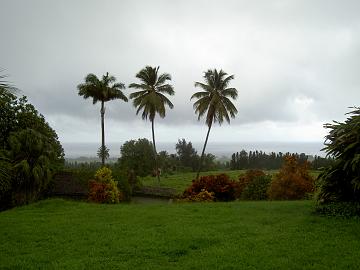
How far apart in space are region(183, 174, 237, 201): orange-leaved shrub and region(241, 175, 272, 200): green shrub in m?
0.94

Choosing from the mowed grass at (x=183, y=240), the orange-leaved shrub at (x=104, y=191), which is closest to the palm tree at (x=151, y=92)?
the orange-leaved shrub at (x=104, y=191)

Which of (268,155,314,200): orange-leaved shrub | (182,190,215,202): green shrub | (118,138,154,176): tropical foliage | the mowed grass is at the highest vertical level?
(118,138,154,176): tropical foliage

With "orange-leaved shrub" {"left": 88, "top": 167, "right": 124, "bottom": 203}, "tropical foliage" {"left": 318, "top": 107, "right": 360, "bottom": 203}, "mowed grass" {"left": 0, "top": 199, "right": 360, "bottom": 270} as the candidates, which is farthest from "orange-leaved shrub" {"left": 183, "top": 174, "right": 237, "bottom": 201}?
"tropical foliage" {"left": 318, "top": 107, "right": 360, "bottom": 203}

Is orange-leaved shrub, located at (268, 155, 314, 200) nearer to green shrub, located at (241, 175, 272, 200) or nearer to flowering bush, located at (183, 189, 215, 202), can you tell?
green shrub, located at (241, 175, 272, 200)

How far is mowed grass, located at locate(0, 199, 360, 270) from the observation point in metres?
8.28

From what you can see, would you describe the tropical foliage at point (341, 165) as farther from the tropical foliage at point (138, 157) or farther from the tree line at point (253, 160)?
the tree line at point (253, 160)

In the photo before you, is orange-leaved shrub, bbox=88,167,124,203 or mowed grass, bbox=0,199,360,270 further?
orange-leaved shrub, bbox=88,167,124,203

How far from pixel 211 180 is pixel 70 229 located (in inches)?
595

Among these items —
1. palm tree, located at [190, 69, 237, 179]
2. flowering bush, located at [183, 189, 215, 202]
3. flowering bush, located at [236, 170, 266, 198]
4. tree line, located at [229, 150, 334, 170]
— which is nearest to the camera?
flowering bush, located at [183, 189, 215, 202]

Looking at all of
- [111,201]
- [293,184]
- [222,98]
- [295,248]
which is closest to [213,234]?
[295,248]

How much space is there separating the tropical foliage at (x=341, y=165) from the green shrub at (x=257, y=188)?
11.3 meters

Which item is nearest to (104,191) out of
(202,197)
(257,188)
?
(202,197)

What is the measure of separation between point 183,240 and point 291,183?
46.1 ft

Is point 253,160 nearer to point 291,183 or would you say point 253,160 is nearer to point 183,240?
point 291,183
